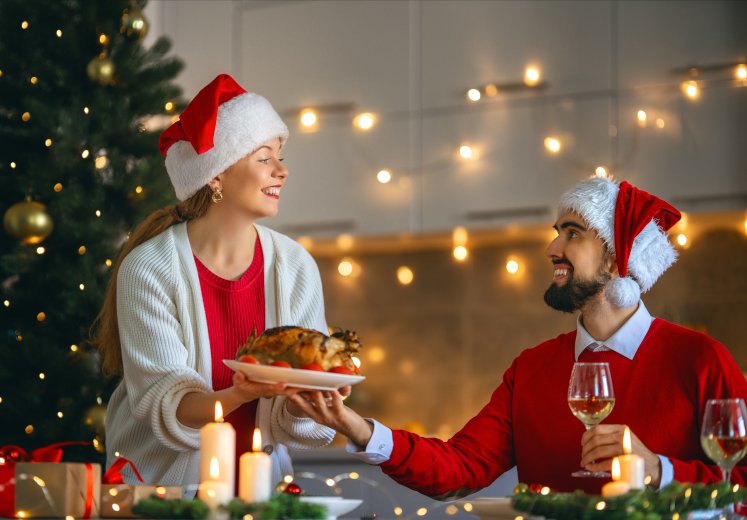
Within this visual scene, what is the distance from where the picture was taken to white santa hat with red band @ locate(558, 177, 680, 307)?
2.19m

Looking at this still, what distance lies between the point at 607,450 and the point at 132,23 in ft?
6.59

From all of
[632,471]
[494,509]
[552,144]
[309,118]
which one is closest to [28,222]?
[309,118]

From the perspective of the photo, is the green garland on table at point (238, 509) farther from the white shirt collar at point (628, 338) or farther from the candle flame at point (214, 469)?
the white shirt collar at point (628, 338)

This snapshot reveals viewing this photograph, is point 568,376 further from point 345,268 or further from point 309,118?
point 345,268

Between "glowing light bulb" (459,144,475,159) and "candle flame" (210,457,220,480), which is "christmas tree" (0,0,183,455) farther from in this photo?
"candle flame" (210,457,220,480)

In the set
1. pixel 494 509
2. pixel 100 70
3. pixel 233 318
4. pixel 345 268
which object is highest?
pixel 100 70

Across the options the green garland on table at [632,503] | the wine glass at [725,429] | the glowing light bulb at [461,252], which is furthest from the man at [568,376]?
the glowing light bulb at [461,252]

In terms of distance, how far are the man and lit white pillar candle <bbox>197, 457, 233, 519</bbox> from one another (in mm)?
Answer: 517

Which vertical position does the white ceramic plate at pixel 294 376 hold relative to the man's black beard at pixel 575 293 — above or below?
below

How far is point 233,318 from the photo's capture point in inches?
86.9

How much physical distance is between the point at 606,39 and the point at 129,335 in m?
2.10

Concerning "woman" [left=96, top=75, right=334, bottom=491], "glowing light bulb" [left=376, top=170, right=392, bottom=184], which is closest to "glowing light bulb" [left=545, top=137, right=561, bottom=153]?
"glowing light bulb" [left=376, top=170, right=392, bottom=184]

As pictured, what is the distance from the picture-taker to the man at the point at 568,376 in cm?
200

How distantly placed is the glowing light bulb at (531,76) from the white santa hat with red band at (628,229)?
4.70 ft
